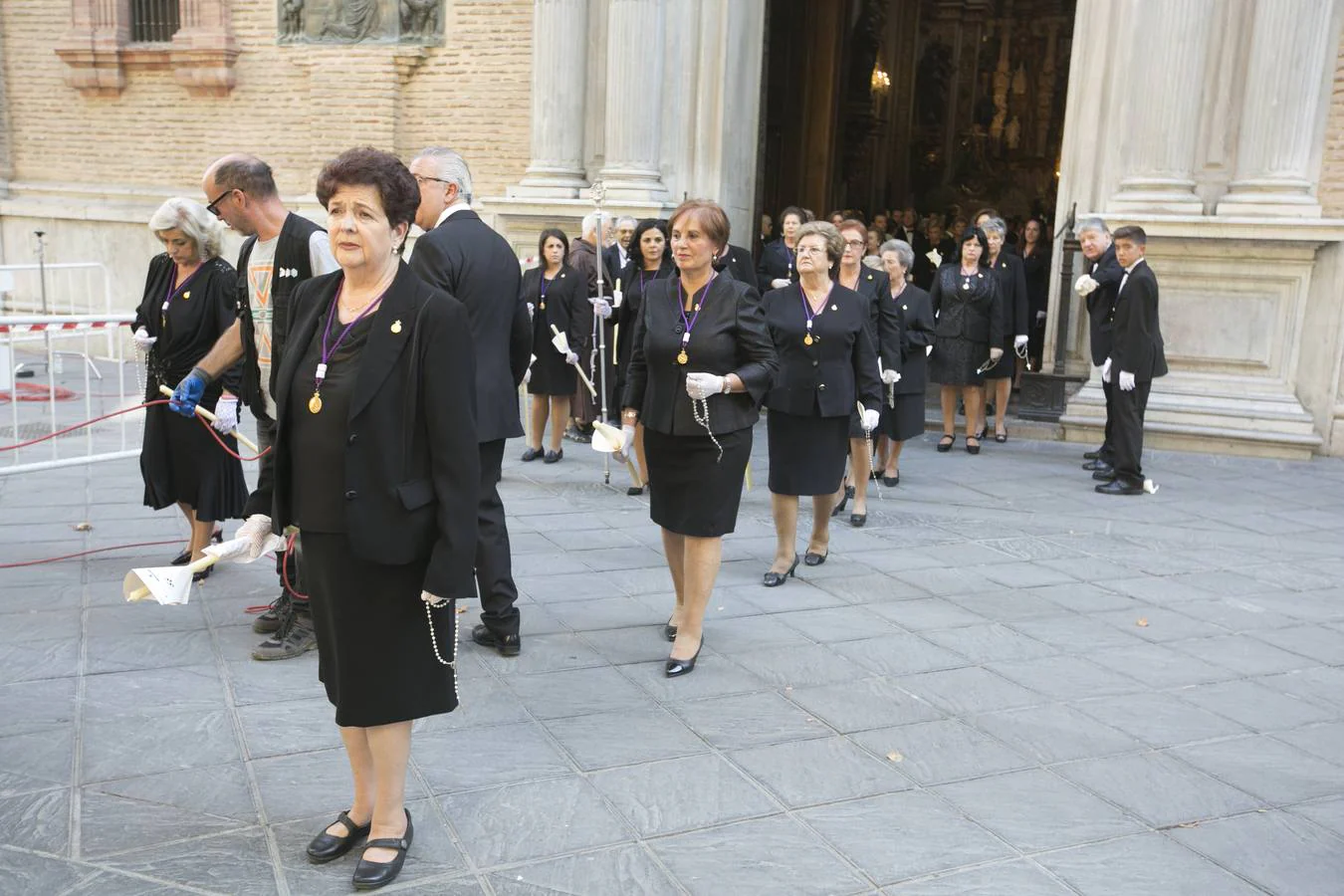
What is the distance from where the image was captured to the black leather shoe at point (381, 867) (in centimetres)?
339

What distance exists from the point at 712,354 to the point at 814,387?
4.53ft

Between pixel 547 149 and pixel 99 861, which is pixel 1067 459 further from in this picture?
pixel 99 861

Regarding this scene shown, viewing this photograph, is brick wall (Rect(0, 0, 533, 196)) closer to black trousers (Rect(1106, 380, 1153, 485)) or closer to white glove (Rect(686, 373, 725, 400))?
black trousers (Rect(1106, 380, 1153, 485))

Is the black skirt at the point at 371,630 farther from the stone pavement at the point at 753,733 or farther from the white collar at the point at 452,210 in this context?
the white collar at the point at 452,210

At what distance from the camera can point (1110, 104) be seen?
36.4ft

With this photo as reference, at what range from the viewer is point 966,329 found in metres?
10.3

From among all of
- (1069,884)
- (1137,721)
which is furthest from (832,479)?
(1069,884)

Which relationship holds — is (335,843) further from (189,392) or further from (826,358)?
(826,358)

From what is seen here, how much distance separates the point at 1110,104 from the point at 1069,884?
30.1 feet

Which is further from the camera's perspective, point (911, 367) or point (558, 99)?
point (558, 99)

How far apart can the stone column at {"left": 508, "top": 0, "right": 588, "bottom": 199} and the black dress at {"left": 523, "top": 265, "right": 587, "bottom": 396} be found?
3.52m

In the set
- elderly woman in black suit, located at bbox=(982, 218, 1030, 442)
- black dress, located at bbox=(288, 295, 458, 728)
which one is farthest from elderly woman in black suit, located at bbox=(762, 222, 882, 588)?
elderly woman in black suit, located at bbox=(982, 218, 1030, 442)

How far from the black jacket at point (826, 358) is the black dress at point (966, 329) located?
12.8 ft

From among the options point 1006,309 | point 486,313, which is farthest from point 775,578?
point 1006,309
